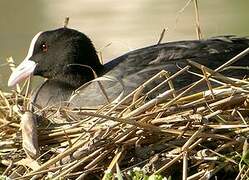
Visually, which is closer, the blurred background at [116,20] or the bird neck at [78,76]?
the bird neck at [78,76]

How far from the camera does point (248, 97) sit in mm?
4547

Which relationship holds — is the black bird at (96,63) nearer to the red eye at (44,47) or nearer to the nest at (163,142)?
the red eye at (44,47)

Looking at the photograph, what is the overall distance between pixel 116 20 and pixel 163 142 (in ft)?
36.5

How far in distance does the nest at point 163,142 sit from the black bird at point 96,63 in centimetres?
100

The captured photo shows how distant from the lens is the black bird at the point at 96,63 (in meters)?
5.80

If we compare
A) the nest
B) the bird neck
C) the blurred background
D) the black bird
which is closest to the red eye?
the black bird

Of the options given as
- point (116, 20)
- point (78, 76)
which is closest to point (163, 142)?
point (78, 76)

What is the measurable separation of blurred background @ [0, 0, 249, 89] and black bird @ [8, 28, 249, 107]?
417 cm

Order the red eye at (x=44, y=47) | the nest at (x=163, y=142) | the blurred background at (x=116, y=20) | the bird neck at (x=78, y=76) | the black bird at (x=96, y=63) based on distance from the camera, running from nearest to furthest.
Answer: the nest at (x=163, y=142)
the black bird at (x=96, y=63)
the bird neck at (x=78, y=76)
the red eye at (x=44, y=47)
the blurred background at (x=116, y=20)

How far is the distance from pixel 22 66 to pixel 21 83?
0.19m

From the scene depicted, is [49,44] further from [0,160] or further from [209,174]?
[209,174]

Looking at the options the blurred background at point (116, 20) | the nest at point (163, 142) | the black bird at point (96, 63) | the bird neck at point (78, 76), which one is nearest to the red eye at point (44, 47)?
the black bird at point (96, 63)

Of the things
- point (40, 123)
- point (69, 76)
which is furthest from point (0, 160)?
point (69, 76)

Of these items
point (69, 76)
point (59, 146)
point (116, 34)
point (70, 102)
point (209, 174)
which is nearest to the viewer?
point (209, 174)
